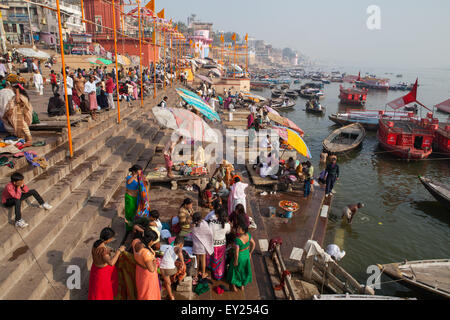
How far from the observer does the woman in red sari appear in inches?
158

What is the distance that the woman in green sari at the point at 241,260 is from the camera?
4.86 meters

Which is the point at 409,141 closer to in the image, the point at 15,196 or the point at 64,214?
the point at 64,214

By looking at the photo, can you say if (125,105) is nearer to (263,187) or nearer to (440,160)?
(263,187)

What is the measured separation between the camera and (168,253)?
4750 millimetres

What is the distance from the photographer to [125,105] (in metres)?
14.6

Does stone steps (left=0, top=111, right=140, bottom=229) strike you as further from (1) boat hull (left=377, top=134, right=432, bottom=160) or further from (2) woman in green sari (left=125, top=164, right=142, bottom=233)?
(1) boat hull (left=377, top=134, right=432, bottom=160)

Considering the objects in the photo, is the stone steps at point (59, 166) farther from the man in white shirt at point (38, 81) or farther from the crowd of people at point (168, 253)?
the man in white shirt at point (38, 81)

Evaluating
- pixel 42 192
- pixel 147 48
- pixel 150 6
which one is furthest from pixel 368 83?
pixel 42 192

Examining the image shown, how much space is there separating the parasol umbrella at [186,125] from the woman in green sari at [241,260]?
441 cm

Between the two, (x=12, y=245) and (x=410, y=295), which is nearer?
(x=12, y=245)

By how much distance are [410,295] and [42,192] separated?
9.66 metres

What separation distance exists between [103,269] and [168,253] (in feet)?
3.39

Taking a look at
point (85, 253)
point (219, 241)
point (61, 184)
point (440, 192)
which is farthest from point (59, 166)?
point (440, 192)
